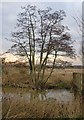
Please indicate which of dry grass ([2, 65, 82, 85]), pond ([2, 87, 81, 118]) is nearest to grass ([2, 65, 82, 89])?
dry grass ([2, 65, 82, 85])

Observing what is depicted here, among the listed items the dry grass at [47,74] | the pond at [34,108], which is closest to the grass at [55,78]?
the dry grass at [47,74]

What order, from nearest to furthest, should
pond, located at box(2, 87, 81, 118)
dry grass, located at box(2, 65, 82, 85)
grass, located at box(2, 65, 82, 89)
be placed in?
pond, located at box(2, 87, 81, 118) → dry grass, located at box(2, 65, 82, 85) → grass, located at box(2, 65, 82, 89)

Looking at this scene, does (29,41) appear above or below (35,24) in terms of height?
below

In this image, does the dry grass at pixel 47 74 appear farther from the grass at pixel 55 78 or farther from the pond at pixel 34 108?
the pond at pixel 34 108

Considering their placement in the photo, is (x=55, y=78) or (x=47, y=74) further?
(x=55, y=78)

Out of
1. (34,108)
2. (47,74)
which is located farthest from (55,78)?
(34,108)

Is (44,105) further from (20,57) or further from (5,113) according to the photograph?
(20,57)

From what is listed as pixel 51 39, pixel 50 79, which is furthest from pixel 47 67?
pixel 51 39

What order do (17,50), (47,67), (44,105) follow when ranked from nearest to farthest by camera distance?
(44,105)
(17,50)
(47,67)

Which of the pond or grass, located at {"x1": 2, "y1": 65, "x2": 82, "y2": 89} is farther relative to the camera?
grass, located at {"x1": 2, "y1": 65, "x2": 82, "y2": 89}

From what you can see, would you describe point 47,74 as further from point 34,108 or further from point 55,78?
point 34,108

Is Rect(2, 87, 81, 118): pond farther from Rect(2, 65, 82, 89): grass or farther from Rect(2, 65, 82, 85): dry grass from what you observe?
Rect(2, 65, 82, 89): grass

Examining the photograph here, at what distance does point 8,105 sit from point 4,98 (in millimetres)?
189

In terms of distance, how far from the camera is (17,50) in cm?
1634
